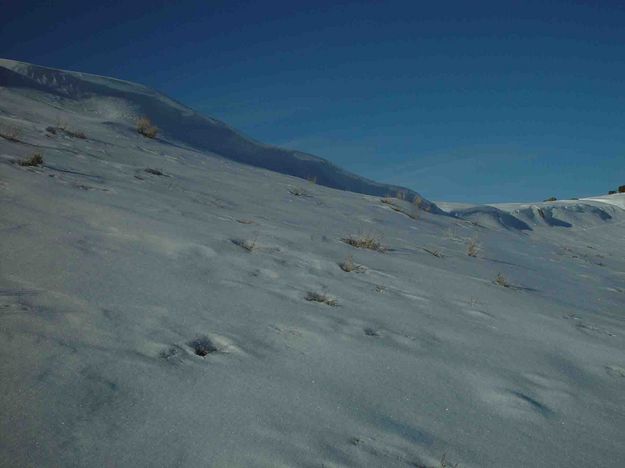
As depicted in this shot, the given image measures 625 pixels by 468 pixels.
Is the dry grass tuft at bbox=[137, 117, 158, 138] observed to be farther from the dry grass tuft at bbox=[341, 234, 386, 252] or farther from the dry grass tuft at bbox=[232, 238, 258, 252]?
the dry grass tuft at bbox=[232, 238, 258, 252]

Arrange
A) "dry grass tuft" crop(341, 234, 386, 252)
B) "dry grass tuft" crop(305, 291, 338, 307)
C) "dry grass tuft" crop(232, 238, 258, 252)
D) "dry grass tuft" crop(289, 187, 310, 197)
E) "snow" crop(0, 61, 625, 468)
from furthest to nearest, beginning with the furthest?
"dry grass tuft" crop(289, 187, 310, 197) < "dry grass tuft" crop(341, 234, 386, 252) < "dry grass tuft" crop(232, 238, 258, 252) < "dry grass tuft" crop(305, 291, 338, 307) < "snow" crop(0, 61, 625, 468)

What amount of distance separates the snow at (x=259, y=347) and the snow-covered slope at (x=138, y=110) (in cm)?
497

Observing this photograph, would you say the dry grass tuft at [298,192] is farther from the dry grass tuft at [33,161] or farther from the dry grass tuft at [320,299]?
the dry grass tuft at [320,299]

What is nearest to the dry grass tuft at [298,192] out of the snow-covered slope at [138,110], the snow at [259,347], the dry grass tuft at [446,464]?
the snow at [259,347]

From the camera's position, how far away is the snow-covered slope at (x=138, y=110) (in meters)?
8.59

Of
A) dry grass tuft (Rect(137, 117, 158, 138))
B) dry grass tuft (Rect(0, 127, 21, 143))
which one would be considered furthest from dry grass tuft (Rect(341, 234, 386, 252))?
dry grass tuft (Rect(137, 117, 158, 138))

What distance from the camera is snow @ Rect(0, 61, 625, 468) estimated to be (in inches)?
49.7

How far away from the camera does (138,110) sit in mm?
9391

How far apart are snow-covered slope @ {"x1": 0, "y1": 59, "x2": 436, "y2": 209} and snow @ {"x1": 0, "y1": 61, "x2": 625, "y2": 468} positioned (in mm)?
4972

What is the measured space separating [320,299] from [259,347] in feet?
2.65

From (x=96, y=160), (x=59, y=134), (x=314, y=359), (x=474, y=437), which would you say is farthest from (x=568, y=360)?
(x=59, y=134)

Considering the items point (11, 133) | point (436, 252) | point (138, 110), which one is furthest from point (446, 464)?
point (138, 110)

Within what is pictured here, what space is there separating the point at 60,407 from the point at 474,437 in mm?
1383

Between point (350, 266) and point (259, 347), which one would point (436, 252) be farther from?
point (259, 347)
